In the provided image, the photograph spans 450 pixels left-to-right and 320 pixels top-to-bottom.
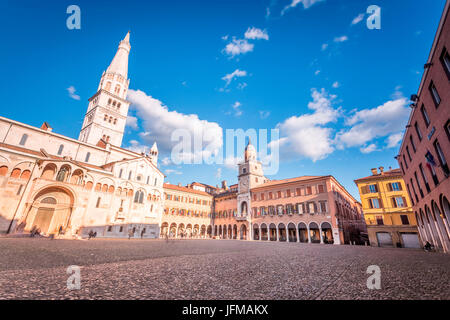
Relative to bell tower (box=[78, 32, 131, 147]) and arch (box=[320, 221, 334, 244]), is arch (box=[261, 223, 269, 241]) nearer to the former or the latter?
arch (box=[320, 221, 334, 244])

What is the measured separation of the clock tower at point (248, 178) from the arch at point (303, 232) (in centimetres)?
1102

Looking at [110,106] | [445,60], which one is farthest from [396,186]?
[110,106]

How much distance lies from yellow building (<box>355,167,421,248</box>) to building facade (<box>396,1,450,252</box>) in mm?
7749

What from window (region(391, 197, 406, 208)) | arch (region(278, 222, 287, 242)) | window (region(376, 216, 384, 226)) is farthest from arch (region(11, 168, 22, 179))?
window (region(391, 197, 406, 208))

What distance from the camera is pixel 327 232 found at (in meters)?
32.9

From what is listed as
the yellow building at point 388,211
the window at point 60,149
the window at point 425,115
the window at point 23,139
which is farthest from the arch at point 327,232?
the window at point 23,139

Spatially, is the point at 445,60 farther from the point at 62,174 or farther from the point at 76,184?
the point at 62,174

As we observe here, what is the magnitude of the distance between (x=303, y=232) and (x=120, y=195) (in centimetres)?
3120

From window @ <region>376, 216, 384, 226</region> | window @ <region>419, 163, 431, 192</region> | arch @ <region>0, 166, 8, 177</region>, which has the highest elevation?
arch @ <region>0, 166, 8, 177</region>

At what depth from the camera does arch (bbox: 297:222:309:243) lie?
3372cm

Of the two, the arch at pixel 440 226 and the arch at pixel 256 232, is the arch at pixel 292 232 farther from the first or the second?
the arch at pixel 440 226
